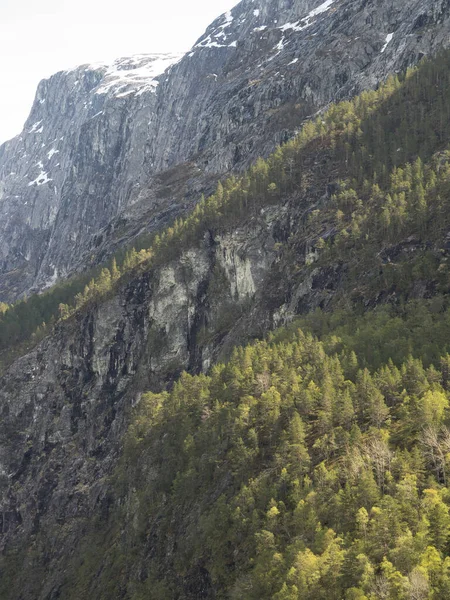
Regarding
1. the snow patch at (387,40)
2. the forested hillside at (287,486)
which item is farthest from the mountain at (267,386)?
the snow patch at (387,40)

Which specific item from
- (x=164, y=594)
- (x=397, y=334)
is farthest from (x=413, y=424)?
(x=164, y=594)

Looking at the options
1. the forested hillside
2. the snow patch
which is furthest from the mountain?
the snow patch

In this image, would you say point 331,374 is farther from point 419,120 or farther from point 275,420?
point 419,120

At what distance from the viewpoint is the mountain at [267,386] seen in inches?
1649

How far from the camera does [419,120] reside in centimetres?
12106

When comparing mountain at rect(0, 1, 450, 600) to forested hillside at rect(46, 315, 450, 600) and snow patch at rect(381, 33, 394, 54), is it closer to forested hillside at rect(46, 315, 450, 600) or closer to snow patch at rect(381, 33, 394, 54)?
forested hillside at rect(46, 315, 450, 600)

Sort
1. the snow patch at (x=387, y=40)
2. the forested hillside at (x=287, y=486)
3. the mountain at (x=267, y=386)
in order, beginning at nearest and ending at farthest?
the forested hillside at (x=287, y=486)
the mountain at (x=267, y=386)
the snow patch at (x=387, y=40)

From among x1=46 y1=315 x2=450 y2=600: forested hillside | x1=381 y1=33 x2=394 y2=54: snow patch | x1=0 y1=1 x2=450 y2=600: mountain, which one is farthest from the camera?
x1=381 y1=33 x2=394 y2=54: snow patch

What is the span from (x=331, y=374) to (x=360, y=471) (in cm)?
1822

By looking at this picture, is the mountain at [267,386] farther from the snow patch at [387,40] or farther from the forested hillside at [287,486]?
the snow patch at [387,40]

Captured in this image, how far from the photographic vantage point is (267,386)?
64.0 metres

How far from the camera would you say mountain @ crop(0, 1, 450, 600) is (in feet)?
137

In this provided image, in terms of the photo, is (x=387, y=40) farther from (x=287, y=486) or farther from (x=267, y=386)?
(x=287, y=486)

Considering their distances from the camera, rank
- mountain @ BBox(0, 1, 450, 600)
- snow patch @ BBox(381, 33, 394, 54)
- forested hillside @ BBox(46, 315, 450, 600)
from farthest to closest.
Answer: snow patch @ BBox(381, 33, 394, 54)
mountain @ BBox(0, 1, 450, 600)
forested hillside @ BBox(46, 315, 450, 600)
